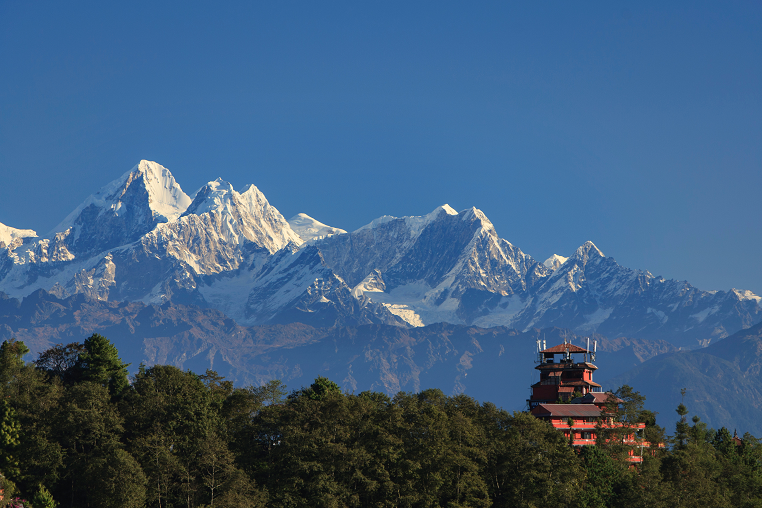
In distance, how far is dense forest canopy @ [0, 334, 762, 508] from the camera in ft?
334

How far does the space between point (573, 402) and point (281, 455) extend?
62.2 metres

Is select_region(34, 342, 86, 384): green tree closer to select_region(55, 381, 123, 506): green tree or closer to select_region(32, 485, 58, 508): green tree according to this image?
select_region(55, 381, 123, 506): green tree

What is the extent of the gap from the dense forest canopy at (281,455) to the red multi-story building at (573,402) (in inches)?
451

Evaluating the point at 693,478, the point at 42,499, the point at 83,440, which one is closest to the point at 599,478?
the point at 693,478

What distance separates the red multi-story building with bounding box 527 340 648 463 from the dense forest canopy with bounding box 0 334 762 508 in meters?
11.5

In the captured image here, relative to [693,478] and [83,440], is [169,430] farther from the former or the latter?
[693,478]

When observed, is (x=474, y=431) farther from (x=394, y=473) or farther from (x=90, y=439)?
(x=90, y=439)

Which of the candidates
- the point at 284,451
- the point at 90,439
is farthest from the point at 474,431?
the point at 90,439

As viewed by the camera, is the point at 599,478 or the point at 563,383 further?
the point at 563,383

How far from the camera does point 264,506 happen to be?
101 meters

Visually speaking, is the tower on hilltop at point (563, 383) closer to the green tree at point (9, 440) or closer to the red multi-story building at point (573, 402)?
the red multi-story building at point (573, 402)

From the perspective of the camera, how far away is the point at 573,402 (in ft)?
500

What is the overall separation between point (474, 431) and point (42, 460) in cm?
5143

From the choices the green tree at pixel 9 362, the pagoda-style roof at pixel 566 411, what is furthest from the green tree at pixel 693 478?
the green tree at pixel 9 362
